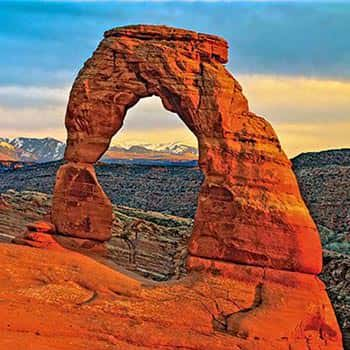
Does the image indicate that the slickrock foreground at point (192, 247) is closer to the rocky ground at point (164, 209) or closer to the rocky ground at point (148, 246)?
the rocky ground at point (148, 246)

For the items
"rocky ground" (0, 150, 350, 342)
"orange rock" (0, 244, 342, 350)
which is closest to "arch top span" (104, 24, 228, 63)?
"orange rock" (0, 244, 342, 350)

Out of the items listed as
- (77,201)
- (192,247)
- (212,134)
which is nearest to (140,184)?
(77,201)

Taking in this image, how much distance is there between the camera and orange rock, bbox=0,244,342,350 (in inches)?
739

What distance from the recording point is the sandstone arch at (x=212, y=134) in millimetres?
21281

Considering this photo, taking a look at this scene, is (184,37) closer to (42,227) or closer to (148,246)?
(42,227)

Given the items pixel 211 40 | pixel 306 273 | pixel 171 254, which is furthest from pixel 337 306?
pixel 211 40

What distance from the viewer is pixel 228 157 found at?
21.8m

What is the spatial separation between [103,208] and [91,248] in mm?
1275

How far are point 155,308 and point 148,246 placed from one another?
2467 cm

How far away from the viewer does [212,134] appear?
71.9 feet

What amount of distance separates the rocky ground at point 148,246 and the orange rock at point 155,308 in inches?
450

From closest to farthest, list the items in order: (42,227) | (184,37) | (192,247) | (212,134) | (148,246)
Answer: (212,134) → (192,247) → (184,37) → (42,227) → (148,246)

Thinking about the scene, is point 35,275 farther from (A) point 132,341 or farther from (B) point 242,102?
(B) point 242,102

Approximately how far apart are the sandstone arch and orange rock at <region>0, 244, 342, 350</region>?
703 mm
